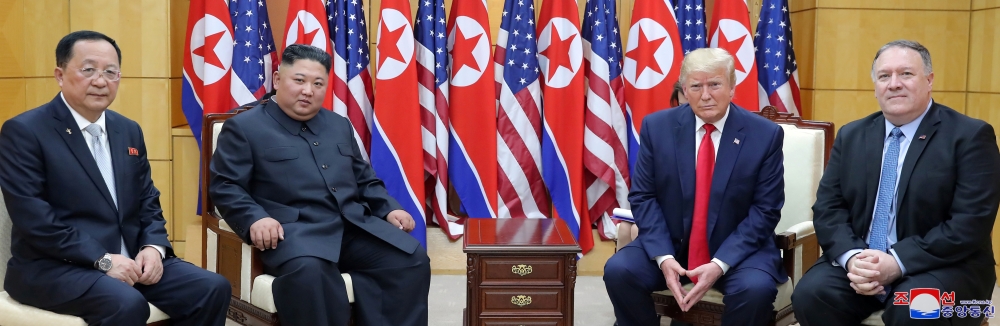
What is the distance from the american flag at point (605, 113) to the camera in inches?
210

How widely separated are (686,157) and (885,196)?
71 cm

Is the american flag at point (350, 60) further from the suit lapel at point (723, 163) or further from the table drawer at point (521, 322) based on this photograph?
the suit lapel at point (723, 163)

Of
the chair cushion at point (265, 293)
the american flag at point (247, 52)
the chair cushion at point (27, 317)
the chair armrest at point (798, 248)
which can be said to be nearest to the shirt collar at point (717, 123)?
the chair armrest at point (798, 248)

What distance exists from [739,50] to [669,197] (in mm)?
2198

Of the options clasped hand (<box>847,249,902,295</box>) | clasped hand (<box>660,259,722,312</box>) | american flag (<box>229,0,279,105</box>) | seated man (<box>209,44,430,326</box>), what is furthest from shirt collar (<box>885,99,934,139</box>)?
american flag (<box>229,0,279,105</box>)

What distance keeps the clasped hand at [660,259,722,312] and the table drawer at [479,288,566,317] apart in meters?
0.48

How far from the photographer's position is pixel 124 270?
285 centimetres

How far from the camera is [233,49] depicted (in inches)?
206

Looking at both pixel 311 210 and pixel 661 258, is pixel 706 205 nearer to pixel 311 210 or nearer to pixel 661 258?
pixel 661 258

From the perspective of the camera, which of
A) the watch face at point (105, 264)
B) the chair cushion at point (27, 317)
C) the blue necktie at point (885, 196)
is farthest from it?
the blue necktie at point (885, 196)

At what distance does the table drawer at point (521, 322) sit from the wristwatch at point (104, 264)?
1393 mm


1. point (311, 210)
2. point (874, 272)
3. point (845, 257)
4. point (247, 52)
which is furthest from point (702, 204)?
point (247, 52)

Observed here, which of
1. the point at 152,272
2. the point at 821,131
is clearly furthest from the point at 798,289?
the point at 152,272

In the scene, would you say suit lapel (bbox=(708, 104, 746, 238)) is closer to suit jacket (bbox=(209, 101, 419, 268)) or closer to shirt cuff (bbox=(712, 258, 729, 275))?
shirt cuff (bbox=(712, 258, 729, 275))
